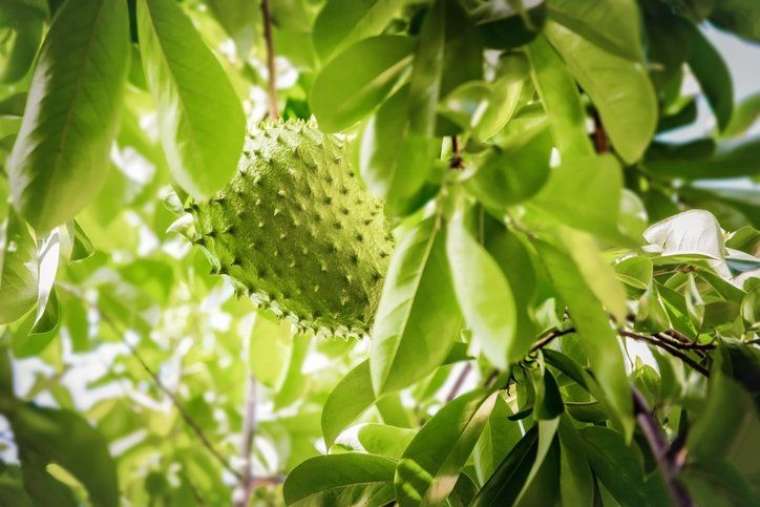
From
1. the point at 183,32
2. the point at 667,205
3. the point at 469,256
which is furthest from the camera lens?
the point at 667,205

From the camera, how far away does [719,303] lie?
744mm

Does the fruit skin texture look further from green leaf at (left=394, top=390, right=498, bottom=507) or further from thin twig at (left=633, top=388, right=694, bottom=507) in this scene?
thin twig at (left=633, top=388, right=694, bottom=507)

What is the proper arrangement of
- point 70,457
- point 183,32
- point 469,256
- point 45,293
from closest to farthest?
point 469,256 < point 70,457 < point 183,32 < point 45,293

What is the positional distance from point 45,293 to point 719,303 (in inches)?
29.3

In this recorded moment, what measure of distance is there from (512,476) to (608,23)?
48cm

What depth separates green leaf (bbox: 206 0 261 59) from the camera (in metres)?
0.90

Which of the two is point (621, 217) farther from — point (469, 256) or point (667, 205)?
point (667, 205)

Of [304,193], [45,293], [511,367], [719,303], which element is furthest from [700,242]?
[45,293]

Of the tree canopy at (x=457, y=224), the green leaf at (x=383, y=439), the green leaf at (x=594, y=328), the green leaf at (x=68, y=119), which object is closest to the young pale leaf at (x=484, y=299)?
the tree canopy at (x=457, y=224)

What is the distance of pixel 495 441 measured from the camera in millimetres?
907

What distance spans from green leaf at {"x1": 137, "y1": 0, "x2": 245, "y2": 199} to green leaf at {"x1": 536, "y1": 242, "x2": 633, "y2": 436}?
32 centimetres

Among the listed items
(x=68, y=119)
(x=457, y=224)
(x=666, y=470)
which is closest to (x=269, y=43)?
(x=68, y=119)

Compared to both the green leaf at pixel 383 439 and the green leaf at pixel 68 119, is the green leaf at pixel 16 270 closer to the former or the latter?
the green leaf at pixel 68 119

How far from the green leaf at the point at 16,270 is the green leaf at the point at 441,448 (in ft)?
1.55
